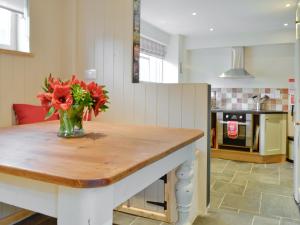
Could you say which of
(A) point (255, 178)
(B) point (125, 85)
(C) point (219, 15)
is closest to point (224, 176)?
(A) point (255, 178)

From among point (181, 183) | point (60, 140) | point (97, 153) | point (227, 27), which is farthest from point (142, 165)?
point (227, 27)

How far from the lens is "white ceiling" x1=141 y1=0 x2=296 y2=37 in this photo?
3812mm

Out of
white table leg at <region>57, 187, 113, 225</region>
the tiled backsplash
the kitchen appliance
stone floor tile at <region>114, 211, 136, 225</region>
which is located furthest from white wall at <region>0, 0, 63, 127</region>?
the tiled backsplash

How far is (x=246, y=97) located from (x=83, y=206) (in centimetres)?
513

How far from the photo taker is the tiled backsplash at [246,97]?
518 cm

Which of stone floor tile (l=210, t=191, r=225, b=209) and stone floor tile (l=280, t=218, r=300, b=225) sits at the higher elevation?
stone floor tile (l=210, t=191, r=225, b=209)

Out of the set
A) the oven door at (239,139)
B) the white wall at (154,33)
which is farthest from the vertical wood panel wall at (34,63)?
the oven door at (239,139)

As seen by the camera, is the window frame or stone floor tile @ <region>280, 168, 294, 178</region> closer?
the window frame

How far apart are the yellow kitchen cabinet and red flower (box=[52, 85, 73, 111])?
152 inches

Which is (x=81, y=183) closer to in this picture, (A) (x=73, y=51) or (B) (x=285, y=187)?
(A) (x=73, y=51)

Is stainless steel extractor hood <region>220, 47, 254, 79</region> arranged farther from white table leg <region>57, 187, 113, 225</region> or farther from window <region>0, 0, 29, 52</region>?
white table leg <region>57, 187, 113, 225</region>

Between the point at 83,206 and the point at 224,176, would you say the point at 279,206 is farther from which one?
the point at 83,206

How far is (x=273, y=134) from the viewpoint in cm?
470

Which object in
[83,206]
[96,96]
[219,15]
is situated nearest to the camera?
[83,206]
